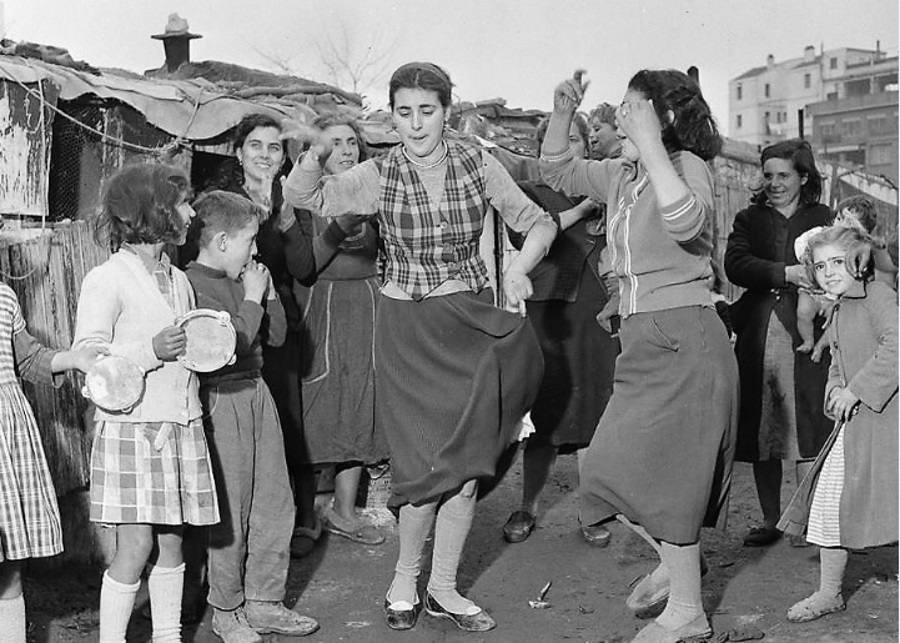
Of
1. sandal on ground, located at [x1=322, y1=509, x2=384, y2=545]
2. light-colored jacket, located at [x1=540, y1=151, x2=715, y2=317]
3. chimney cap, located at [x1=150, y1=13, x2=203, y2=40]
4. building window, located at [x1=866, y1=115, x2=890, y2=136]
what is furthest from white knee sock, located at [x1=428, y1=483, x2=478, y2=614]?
building window, located at [x1=866, y1=115, x2=890, y2=136]

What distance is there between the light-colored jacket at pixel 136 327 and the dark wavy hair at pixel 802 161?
3076 millimetres

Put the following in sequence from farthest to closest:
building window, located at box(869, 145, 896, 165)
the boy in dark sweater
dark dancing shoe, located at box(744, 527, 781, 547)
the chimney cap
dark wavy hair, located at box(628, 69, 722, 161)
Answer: building window, located at box(869, 145, 896, 165), the chimney cap, dark dancing shoe, located at box(744, 527, 781, 547), the boy in dark sweater, dark wavy hair, located at box(628, 69, 722, 161)

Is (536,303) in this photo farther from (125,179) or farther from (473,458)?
(125,179)

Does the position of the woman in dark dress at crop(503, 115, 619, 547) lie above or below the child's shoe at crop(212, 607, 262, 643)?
above

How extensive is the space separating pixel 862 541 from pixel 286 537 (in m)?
2.19

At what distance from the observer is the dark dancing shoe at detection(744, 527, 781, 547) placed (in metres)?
5.71

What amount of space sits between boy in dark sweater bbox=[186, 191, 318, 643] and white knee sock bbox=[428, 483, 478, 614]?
21.3 inches

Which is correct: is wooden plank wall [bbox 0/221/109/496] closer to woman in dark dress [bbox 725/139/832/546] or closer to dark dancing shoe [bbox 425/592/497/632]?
dark dancing shoe [bbox 425/592/497/632]

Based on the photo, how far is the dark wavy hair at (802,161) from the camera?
5605 mm

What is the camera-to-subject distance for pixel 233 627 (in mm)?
4359

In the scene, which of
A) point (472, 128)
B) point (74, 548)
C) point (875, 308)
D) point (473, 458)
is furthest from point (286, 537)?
point (472, 128)

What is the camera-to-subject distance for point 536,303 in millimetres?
5871

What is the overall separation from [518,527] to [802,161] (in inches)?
89.2

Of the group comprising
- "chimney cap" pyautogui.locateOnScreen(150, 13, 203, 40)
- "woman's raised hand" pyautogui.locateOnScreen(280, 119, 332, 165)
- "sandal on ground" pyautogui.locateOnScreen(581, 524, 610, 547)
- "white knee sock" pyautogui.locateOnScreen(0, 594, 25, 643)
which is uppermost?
"chimney cap" pyautogui.locateOnScreen(150, 13, 203, 40)
